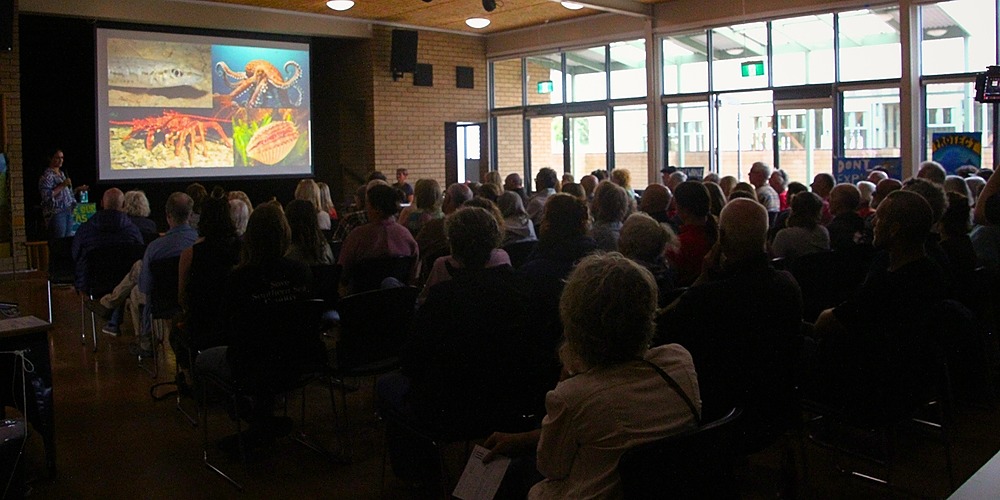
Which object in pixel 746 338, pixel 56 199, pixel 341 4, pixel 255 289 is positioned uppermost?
pixel 341 4

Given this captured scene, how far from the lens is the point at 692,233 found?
15.7ft

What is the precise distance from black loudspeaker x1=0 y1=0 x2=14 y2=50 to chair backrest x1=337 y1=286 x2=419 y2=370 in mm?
8168

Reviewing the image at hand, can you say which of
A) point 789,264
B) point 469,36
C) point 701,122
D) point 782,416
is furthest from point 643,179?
point 782,416

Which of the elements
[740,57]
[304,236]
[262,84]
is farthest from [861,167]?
[262,84]

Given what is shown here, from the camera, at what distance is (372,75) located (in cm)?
1364

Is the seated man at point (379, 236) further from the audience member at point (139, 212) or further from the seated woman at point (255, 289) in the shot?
the audience member at point (139, 212)

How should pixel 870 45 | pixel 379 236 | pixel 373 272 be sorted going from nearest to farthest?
1. pixel 373 272
2. pixel 379 236
3. pixel 870 45

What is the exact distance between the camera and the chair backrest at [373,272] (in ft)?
16.9

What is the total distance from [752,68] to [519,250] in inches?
290

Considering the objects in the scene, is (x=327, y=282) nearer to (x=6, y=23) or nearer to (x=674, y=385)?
(x=674, y=385)

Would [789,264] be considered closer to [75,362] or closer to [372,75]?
[75,362]

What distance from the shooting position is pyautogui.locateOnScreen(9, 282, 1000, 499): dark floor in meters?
3.84

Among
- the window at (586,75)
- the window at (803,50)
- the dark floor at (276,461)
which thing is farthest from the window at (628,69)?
the dark floor at (276,461)

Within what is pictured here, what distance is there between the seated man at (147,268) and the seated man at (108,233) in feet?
0.49
